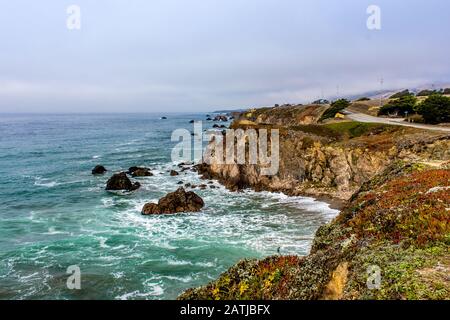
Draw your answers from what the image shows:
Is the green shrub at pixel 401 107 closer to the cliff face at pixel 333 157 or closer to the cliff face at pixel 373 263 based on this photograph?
the cliff face at pixel 333 157

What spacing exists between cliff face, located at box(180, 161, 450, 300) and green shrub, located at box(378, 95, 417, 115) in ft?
201

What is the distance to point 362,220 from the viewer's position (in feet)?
45.2

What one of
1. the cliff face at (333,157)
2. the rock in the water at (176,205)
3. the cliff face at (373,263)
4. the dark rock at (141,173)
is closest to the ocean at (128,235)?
the rock in the water at (176,205)

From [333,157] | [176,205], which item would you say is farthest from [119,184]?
[333,157]

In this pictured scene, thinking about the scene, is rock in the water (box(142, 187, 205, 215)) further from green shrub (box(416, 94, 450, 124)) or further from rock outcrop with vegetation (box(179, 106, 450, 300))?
green shrub (box(416, 94, 450, 124))

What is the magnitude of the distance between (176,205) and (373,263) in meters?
34.4

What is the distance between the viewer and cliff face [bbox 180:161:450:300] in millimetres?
8617

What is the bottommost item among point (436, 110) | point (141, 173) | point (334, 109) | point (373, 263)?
point (141, 173)

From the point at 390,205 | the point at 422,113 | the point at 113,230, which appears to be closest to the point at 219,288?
the point at 390,205

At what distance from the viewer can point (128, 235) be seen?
114ft

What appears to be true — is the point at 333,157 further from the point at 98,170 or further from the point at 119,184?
the point at 98,170
